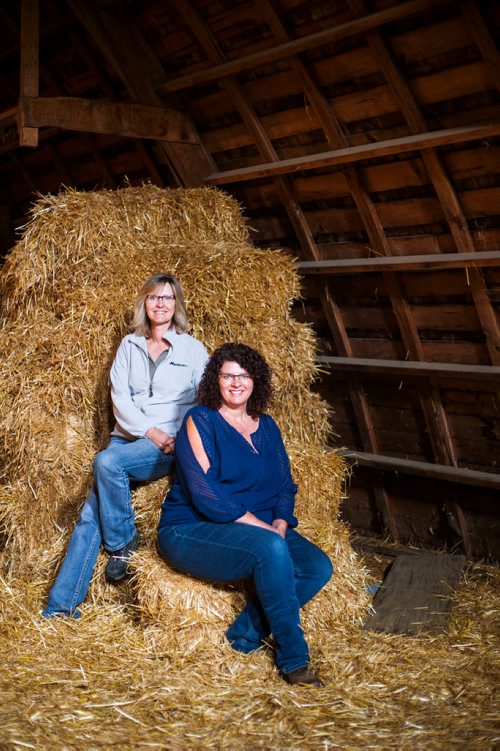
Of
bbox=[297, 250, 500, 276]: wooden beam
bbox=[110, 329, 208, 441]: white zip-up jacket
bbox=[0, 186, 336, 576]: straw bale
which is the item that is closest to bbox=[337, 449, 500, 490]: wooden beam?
bbox=[0, 186, 336, 576]: straw bale

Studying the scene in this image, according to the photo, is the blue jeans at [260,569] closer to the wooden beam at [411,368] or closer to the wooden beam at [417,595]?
the wooden beam at [417,595]

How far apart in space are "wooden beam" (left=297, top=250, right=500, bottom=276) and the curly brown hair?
4.85ft

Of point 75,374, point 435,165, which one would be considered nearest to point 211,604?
point 75,374

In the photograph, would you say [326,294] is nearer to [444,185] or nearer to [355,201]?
[355,201]

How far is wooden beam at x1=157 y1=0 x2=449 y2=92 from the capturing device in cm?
425

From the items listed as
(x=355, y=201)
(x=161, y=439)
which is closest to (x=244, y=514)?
(x=161, y=439)

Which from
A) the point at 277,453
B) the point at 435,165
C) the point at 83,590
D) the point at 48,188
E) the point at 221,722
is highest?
the point at 48,188

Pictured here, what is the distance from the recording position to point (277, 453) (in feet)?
Result: 13.6

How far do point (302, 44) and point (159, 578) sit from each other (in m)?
2.89

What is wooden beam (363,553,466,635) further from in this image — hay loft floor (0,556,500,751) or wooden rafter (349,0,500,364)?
wooden rafter (349,0,500,364)

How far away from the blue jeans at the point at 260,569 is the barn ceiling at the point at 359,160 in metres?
1.97

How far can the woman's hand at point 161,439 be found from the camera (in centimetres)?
434

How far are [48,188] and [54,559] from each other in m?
4.26

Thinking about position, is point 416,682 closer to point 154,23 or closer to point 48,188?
point 154,23
